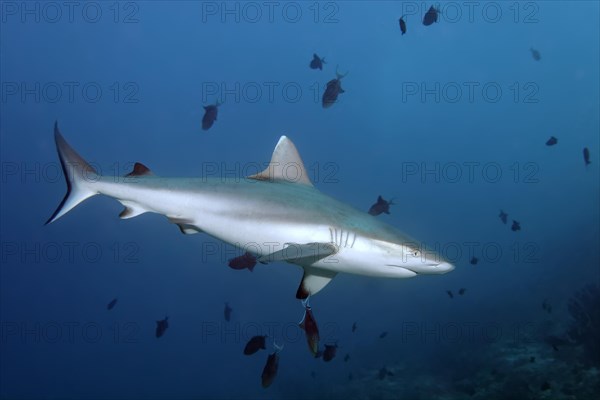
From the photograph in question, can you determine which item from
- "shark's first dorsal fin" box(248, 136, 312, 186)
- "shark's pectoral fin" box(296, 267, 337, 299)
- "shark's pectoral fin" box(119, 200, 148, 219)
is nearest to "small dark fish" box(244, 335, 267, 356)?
"shark's pectoral fin" box(296, 267, 337, 299)

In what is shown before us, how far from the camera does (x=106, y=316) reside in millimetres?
73750

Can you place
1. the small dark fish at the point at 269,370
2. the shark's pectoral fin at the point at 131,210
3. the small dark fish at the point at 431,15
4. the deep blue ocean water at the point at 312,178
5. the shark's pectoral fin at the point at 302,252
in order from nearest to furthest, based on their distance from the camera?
the shark's pectoral fin at the point at 302,252
the shark's pectoral fin at the point at 131,210
the small dark fish at the point at 269,370
the small dark fish at the point at 431,15
the deep blue ocean water at the point at 312,178

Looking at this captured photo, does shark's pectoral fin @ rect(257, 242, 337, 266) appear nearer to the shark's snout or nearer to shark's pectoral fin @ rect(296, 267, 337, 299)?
shark's pectoral fin @ rect(296, 267, 337, 299)

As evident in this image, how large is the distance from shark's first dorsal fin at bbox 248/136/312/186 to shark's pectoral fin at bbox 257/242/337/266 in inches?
48.9

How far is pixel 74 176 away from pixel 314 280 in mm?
2963

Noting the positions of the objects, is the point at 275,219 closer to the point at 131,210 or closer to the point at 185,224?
the point at 185,224

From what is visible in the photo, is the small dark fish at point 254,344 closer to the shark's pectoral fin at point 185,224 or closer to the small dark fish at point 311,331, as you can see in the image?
the small dark fish at point 311,331

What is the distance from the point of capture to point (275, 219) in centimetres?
386

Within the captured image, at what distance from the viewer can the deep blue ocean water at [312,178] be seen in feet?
88.1

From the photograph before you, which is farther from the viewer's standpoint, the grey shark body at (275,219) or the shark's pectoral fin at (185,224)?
the shark's pectoral fin at (185,224)

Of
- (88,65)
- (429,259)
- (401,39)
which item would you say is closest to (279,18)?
(401,39)

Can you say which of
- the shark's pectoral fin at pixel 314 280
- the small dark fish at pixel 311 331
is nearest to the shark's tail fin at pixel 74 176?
the shark's pectoral fin at pixel 314 280

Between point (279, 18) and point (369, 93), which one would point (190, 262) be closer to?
point (279, 18)

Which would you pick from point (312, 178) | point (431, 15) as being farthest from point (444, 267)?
point (312, 178)
